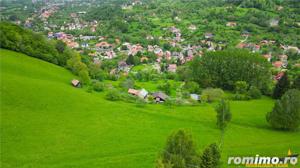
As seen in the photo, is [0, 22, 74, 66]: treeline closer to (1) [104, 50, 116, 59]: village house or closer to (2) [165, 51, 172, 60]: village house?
(1) [104, 50, 116, 59]: village house

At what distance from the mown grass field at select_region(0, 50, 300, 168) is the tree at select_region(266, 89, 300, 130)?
1.33 metres

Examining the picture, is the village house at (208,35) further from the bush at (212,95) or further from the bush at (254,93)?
the bush at (212,95)

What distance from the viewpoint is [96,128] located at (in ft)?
135

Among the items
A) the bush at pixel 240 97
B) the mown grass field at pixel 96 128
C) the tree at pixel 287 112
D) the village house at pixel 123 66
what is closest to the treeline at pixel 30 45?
the mown grass field at pixel 96 128

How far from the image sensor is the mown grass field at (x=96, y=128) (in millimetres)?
32969

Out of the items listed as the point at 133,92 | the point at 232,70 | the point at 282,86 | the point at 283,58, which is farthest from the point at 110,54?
the point at 282,86

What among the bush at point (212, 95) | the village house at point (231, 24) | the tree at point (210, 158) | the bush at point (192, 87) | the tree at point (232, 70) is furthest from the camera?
the village house at point (231, 24)

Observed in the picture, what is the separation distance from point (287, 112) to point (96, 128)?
83.9ft

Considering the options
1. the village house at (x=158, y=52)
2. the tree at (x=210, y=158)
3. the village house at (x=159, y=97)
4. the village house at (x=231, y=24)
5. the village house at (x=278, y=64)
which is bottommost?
the village house at (x=158, y=52)

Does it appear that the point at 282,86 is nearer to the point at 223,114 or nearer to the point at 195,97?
the point at 195,97

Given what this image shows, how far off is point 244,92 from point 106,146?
37441 mm

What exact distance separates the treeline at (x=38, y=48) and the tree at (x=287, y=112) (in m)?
35.7

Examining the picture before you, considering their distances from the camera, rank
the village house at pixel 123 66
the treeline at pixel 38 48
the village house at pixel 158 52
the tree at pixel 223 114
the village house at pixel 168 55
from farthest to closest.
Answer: the village house at pixel 158 52 < the village house at pixel 168 55 < the village house at pixel 123 66 < the treeline at pixel 38 48 < the tree at pixel 223 114

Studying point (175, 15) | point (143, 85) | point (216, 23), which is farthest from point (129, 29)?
point (143, 85)
